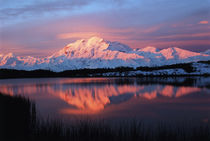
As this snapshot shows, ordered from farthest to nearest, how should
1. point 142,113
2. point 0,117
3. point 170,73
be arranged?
point 170,73
point 142,113
point 0,117

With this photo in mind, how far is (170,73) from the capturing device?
145000 millimetres

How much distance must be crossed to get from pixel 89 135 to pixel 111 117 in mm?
7928

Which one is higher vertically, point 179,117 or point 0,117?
point 0,117

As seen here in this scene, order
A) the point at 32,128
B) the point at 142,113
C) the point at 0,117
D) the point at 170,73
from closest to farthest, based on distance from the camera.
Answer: the point at 32,128 → the point at 0,117 → the point at 142,113 → the point at 170,73

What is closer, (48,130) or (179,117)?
(48,130)

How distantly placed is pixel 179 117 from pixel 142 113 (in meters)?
3.37

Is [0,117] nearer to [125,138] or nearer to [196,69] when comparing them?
[125,138]

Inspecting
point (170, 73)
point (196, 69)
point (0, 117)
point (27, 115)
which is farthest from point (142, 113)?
point (196, 69)

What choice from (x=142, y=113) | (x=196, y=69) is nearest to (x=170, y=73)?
(x=196, y=69)

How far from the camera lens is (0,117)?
14.0m

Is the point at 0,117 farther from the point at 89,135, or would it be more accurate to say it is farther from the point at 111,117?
the point at 111,117

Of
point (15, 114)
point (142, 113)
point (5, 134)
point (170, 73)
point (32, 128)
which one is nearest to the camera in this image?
point (5, 134)

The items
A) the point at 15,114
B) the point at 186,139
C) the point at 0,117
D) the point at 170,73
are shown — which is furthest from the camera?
the point at 170,73

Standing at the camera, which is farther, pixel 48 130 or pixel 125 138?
pixel 48 130
